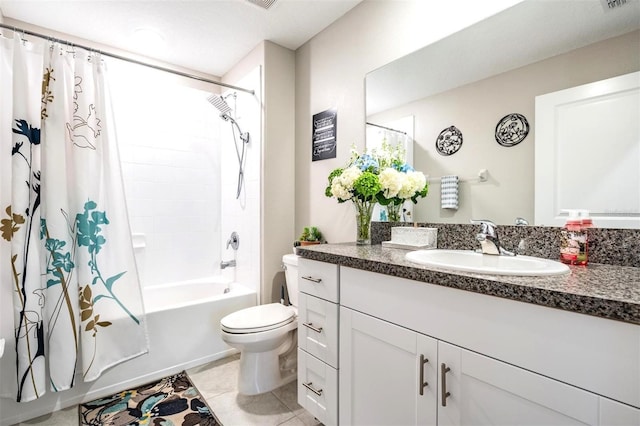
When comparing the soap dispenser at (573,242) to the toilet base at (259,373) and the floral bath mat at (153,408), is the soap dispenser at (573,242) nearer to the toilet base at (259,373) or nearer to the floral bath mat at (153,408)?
the toilet base at (259,373)

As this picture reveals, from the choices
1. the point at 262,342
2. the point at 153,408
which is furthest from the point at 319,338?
the point at 153,408

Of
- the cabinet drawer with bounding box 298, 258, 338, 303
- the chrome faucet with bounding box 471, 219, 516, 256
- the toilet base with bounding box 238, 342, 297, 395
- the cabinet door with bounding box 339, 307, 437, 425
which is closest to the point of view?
the cabinet door with bounding box 339, 307, 437, 425

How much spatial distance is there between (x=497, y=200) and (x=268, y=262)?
5.28 feet

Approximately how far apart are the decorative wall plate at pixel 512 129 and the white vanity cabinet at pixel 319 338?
2.93ft

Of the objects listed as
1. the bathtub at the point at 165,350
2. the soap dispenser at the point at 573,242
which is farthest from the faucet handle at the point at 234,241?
the soap dispenser at the point at 573,242

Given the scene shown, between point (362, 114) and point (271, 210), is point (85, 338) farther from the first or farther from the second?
point (362, 114)

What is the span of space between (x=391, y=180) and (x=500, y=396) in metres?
1.00

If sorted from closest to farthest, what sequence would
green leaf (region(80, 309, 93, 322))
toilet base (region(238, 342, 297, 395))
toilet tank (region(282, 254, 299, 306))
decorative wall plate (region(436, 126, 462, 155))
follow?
decorative wall plate (region(436, 126, 462, 155)) → green leaf (region(80, 309, 93, 322)) → toilet base (region(238, 342, 297, 395)) → toilet tank (region(282, 254, 299, 306))

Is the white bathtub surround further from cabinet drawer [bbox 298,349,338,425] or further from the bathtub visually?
cabinet drawer [bbox 298,349,338,425]

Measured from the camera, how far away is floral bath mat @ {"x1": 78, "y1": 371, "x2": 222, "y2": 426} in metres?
1.61

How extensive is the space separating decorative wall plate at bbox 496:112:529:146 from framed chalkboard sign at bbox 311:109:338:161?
1.04 m

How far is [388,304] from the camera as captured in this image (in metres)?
1.10

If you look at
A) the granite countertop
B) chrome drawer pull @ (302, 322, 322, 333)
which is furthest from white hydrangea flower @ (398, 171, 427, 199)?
chrome drawer pull @ (302, 322, 322, 333)

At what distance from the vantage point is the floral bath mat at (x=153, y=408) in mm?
1605
